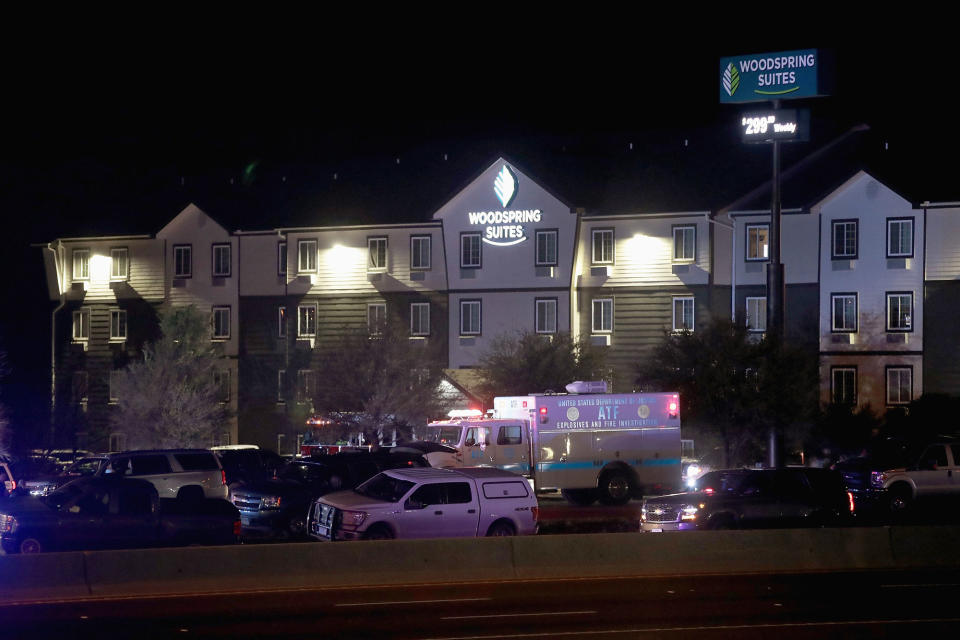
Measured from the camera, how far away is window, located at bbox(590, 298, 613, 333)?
2067 inches

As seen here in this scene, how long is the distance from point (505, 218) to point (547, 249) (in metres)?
2.36

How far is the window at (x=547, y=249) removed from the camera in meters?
52.3

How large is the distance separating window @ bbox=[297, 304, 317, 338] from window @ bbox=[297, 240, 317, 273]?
5.83ft

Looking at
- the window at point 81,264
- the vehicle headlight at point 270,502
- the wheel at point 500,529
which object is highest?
the window at point 81,264

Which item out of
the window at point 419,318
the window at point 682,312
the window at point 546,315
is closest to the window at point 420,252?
the window at point 419,318

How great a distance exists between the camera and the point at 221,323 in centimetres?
5819

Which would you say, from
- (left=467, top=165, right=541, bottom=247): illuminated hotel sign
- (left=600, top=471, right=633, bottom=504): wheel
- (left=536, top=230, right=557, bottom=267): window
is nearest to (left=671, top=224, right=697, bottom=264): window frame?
(left=536, top=230, right=557, bottom=267): window

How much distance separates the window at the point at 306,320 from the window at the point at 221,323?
397 cm

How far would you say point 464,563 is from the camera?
1966 centimetres

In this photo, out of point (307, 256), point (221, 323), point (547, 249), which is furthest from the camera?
point (221, 323)

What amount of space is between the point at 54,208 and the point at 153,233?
11.8m

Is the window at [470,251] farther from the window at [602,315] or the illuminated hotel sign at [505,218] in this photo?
the window at [602,315]

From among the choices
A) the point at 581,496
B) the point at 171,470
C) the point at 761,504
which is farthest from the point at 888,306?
the point at 171,470

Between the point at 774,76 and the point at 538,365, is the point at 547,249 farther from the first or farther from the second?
the point at 774,76
